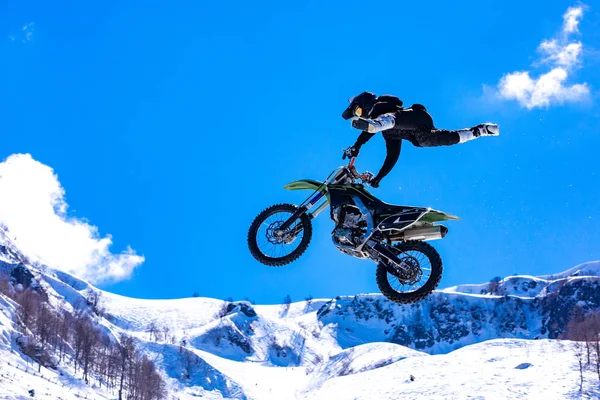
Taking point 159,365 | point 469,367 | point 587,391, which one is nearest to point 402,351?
point 159,365

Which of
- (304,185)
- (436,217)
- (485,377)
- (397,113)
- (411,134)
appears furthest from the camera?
(485,377)

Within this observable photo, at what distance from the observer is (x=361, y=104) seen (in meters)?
13.5

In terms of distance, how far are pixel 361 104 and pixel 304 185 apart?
115 inches

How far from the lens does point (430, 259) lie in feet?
44.7

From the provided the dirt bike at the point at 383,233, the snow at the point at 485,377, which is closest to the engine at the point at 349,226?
the dirt bike at the point at 383,233

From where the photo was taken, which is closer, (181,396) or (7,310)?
(7,310)

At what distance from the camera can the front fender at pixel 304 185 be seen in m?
15.4

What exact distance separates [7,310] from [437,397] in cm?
8686

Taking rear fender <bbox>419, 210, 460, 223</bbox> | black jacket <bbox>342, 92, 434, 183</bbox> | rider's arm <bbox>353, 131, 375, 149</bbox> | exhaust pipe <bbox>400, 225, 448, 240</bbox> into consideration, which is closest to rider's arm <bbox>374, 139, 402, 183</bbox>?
black jacket <bbox>342, 92, 434, 183</bbox>

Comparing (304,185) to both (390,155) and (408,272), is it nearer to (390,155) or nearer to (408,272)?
(390,155)

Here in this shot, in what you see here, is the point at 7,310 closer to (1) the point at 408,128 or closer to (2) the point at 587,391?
(2) the point at 587,391

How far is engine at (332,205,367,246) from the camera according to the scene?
14.1 meters

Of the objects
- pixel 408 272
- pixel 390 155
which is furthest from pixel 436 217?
pixel 390 155

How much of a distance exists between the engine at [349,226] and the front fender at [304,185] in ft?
3.57
